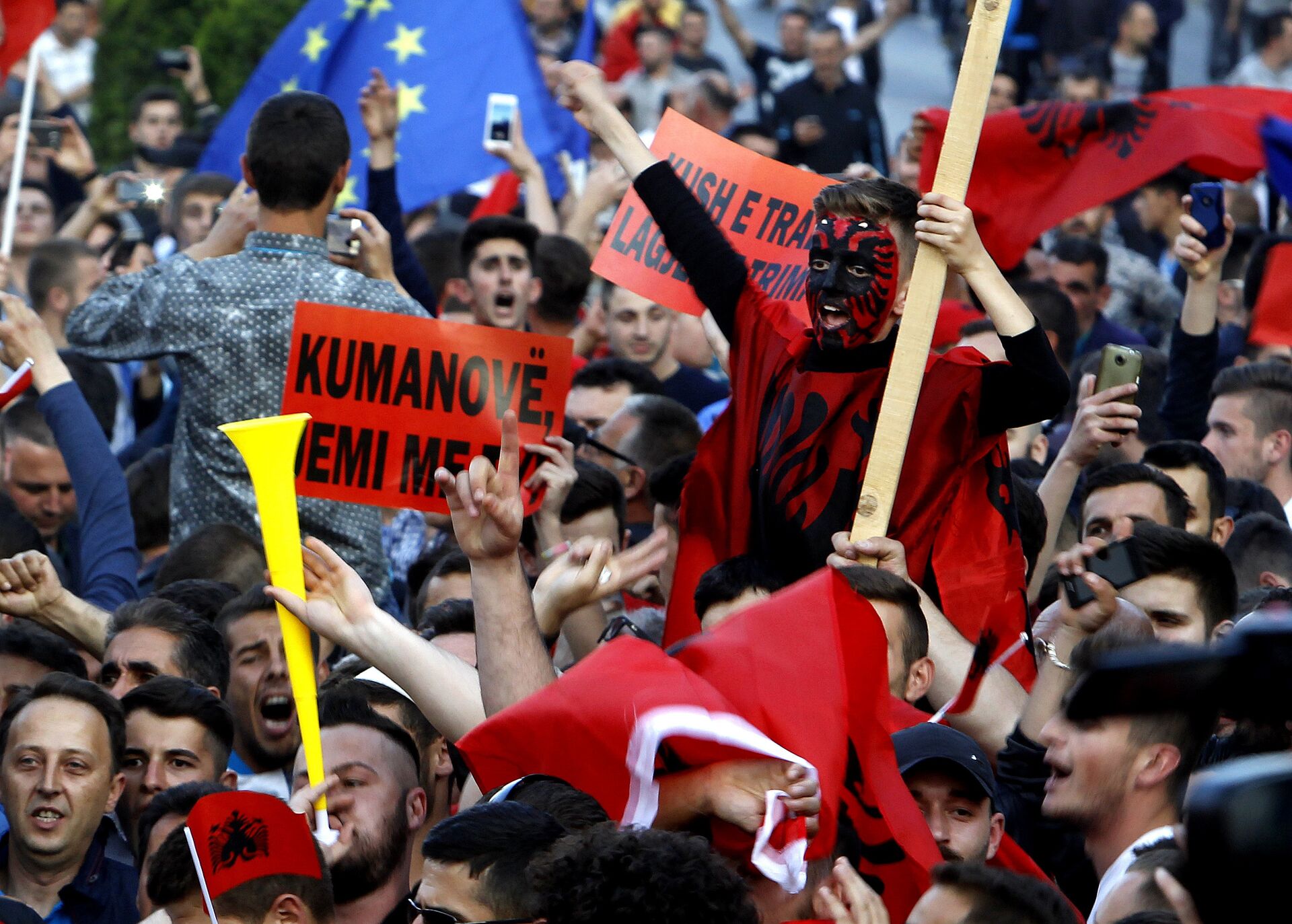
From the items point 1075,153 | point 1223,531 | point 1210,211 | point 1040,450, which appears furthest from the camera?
point 1040,450

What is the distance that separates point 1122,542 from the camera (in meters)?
4.51

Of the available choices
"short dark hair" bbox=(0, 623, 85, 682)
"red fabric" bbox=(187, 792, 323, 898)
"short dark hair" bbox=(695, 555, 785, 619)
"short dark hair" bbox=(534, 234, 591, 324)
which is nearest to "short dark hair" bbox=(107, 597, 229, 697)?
"short dark hair" bbox=(0, 623, 85, 682)

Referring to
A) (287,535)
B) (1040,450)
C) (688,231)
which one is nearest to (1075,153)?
(1040,450)

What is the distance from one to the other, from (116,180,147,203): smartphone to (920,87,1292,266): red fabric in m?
3.94

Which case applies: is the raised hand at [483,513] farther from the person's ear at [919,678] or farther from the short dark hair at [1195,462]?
the short dark hair at [1195,462]

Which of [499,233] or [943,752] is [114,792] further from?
[499,233]

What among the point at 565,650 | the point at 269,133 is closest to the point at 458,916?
the point at 565,650

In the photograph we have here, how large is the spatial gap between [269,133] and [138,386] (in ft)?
12.4

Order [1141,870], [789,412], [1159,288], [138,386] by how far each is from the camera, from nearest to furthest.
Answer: [1141,870]
[789,412]
[138,386]
[1159,288]

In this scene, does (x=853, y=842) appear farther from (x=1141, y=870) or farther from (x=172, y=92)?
(x=172, y=92)

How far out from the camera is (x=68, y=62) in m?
15.8

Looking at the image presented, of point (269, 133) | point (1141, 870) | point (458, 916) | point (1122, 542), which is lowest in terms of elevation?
point (458, 916)

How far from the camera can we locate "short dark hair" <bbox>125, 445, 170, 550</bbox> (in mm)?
7414

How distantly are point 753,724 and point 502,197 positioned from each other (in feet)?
28.3
